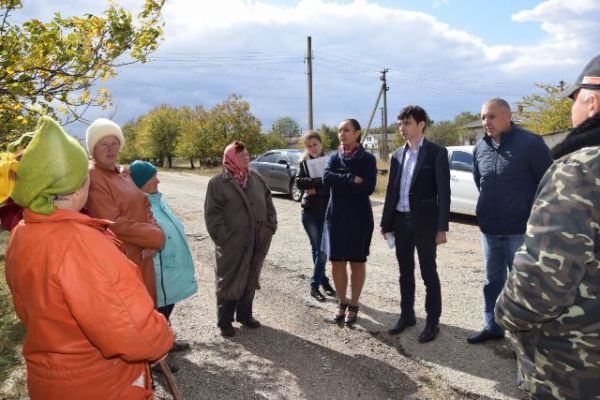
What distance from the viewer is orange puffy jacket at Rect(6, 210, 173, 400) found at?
5.21 feet

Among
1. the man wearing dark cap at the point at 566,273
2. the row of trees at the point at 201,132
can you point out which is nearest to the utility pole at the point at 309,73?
the row of trees at the point at 201,132

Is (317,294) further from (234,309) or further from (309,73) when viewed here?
(309,73)

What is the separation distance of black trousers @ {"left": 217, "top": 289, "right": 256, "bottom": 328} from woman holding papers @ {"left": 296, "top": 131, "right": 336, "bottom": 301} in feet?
3.48

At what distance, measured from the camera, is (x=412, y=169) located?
4230mm

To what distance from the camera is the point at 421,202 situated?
4.16 metres

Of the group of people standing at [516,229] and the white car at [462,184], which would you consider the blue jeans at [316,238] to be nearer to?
the group of people standing at [516,229]

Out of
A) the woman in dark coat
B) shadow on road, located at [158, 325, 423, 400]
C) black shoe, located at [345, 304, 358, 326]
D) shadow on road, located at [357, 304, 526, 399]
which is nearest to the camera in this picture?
shadow on road, located at [158, 325, 423, 400]

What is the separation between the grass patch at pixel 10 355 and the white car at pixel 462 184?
7944mm

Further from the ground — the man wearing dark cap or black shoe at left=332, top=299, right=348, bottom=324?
the man wearing dark cap

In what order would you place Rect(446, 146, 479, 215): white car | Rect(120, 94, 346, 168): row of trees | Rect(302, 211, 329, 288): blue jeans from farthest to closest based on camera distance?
Rect(120, 94, 346, 168): row of trees
Rect(446, 146, 479, 215): white car
Rect(302, 211, 329, 288): blue jeans

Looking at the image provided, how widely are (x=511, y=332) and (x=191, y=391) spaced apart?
249 centimetres

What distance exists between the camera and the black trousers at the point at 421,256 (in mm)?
4191

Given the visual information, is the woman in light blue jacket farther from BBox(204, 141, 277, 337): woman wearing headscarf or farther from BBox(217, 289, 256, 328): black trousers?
BBox(217, 289, 256, 328): black trousers

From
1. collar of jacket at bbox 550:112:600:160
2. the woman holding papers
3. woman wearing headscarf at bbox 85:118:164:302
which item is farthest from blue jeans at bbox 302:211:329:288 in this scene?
collar of jacket at bbox 550:112:600:160
